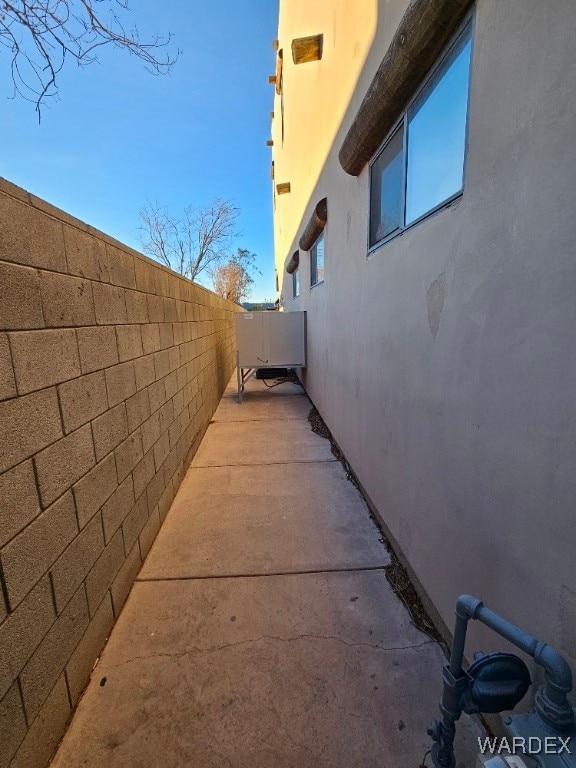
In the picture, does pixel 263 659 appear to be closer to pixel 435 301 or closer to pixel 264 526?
pixel 264 526

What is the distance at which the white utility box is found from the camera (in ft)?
21.6

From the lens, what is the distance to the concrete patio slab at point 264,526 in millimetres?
2293

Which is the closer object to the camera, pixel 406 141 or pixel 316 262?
pixel 406 141

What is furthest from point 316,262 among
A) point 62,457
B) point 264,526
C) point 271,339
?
point 62,457

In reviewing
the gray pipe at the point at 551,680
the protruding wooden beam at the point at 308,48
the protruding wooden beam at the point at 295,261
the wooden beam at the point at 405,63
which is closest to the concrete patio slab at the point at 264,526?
the gray pipe at the point at 551,680

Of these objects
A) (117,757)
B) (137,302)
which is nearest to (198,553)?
(117,757)

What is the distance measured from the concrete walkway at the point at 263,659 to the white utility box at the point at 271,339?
4.06 m

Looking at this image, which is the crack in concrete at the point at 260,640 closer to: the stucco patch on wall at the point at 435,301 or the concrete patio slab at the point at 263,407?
the stucco patch on wall at the point at 435,301

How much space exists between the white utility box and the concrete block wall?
405 centimetres

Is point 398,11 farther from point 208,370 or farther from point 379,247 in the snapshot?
point 208,370

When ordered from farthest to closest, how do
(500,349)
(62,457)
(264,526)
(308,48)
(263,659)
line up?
(308,48)
(264,526)
(263,659)
(62,457)
(500,349)

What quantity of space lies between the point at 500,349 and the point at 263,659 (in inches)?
65.9

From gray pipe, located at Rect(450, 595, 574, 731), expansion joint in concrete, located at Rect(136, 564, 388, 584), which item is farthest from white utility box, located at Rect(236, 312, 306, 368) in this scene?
gray pipe, located at Rect(450, 595, 574, 731)

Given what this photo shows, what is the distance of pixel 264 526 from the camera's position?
2.72 meters
